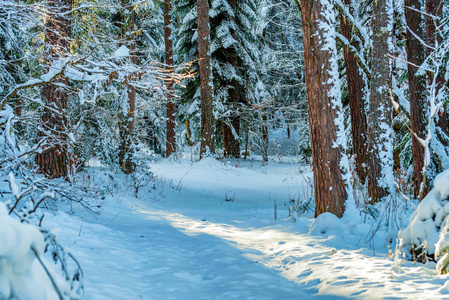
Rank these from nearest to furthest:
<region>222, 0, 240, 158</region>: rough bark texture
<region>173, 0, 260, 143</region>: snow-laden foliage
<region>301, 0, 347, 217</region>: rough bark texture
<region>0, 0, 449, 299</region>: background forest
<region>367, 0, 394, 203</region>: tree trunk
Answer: <region>0, 0, 449, 299</region>: background forest < <region>301, 0, 347, 217</region>: rough bark texture < <region>367, 0, 394, 203</region>: tree trunk < <region>173, 0, 260, 143</region>: snow-laden foliage < <region>222, 0, 240, 158</region>: rough bark texture

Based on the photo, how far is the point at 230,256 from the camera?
12.5 feet

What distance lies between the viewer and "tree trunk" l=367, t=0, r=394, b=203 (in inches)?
248

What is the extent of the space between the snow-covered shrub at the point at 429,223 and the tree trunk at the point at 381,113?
309 cm

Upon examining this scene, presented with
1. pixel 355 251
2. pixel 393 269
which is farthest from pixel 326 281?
pixel 355 251

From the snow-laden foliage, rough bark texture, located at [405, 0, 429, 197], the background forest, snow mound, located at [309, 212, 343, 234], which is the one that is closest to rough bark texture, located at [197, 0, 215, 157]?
the background forest

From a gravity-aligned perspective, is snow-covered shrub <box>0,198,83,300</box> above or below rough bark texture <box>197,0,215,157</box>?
below

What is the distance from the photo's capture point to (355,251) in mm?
3699

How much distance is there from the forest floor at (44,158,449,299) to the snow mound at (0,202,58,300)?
1.29 m

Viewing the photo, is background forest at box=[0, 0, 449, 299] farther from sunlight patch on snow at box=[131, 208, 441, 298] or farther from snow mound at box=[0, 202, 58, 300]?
sunlight patch on snow at box=[131, 208, 441, 298]

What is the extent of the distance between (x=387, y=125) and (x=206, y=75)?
8099 mm

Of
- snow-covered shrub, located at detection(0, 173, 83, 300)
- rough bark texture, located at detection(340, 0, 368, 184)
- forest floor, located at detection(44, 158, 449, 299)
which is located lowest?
forest floor, located at detection(44, 158, 449, 299)

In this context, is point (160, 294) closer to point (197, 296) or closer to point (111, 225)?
point (197, 296)

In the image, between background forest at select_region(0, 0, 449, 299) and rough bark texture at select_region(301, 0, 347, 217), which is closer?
background forest at select_region(0, 0, 449, 299)

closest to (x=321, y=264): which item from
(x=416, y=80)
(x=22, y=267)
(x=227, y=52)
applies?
(x=22, y=267)
